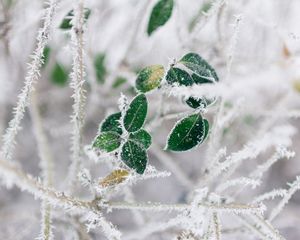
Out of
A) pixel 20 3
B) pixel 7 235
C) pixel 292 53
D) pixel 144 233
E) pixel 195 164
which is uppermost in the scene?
pixel 20 3

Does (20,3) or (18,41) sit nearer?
(20,3)

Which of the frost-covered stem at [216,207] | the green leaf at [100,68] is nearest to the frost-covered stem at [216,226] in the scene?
the frost-covered stem at [216,207]

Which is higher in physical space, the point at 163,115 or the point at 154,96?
the point at 154,96

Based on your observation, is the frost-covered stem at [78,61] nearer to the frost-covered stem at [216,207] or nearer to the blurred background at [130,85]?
the frost-covered stem at [216,207]

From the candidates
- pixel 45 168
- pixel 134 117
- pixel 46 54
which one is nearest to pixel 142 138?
pixel 134 117

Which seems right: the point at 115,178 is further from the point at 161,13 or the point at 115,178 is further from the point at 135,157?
the point at 161,13

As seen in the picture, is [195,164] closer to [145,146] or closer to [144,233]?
[144,233]

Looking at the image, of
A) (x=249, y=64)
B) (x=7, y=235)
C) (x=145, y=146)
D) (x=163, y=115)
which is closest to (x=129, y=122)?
(x=145, y=146)
